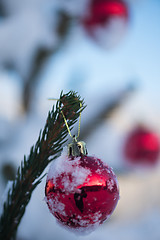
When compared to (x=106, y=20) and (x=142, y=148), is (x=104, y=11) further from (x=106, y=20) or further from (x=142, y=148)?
(x=142, y=148)

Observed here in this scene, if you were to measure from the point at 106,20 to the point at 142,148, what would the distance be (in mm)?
833

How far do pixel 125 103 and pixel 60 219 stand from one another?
1199mm

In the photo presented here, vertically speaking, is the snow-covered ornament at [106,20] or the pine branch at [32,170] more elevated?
the snow-covered ornament at [106,20]

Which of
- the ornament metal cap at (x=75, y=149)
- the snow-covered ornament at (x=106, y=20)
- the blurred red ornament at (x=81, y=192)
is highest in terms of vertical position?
the snow-covered ornament at (x=106, y=20)

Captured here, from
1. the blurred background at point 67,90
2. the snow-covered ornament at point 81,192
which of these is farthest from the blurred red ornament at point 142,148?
the snow-covered ornament at point 81,192

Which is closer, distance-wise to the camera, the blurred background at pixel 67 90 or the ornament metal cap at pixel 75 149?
the ornament metal cap at pixel 75 149

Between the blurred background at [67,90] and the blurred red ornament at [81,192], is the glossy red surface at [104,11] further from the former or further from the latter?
the blurred red ornament at [81,192]

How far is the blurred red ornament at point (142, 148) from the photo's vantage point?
1.55m

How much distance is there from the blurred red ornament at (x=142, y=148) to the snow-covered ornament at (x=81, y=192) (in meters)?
1.20

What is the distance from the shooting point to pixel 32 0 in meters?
1.28

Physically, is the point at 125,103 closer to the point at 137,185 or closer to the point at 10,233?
Result: the point at 137,185

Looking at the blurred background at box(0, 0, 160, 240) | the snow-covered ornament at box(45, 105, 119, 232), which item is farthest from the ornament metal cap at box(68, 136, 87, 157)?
the blurred background at box(0, 0, 160, 240)

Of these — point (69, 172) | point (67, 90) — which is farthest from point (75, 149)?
point (67, 90)

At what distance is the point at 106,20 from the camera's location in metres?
1.28
